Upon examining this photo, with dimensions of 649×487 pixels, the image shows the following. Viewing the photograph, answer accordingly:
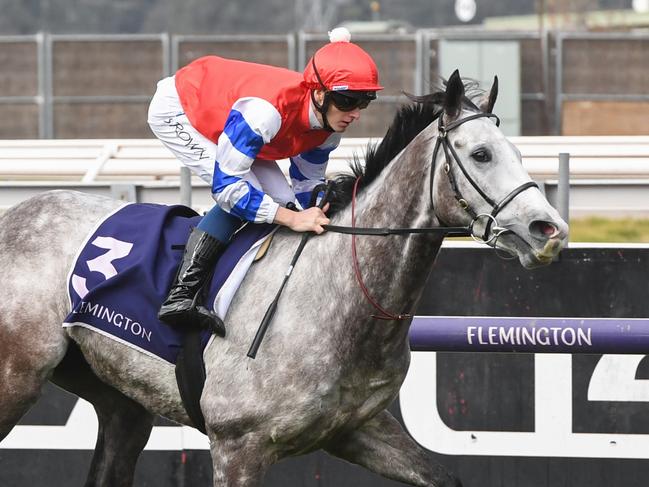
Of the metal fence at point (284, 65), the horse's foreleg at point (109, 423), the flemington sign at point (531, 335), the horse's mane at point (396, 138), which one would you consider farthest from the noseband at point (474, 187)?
the metal fence at point (284, 65)

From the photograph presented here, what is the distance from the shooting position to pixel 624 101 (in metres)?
16.5

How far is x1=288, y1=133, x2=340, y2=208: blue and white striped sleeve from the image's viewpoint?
4918 millimetres

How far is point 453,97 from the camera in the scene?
13.9 feet

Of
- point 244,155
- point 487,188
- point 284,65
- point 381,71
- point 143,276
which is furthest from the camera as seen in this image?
point 284,65

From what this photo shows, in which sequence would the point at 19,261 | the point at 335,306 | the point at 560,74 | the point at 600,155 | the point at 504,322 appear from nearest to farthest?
the point at 335,306 < the point at 19,261 < the point at 504,322 < the point at 600,155 < the point at 560,74

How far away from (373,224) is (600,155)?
2328 mm

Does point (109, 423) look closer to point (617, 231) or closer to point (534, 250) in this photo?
point (534, 250)

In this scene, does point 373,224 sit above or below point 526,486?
above

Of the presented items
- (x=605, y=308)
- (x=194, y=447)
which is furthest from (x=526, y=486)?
(x=194, y=447)

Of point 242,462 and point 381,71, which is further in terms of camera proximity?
point 381,71

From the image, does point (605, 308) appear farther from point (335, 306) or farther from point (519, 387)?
point (335, 306)

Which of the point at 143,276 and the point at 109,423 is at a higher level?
the point at 143,276

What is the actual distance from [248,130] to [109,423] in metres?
1.44

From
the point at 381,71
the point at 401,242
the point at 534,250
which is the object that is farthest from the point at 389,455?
the point at 381,71
